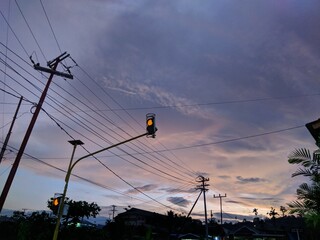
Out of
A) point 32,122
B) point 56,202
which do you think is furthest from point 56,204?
point 32,122

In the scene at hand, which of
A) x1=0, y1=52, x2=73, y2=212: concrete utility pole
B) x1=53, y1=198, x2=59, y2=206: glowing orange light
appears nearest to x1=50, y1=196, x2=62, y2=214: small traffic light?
x1=53, y1=198, x2=59, y2=206: glowing orange light

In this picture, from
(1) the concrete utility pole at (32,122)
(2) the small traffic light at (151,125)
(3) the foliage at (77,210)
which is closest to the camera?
(2) the small traffic light at (151,125)

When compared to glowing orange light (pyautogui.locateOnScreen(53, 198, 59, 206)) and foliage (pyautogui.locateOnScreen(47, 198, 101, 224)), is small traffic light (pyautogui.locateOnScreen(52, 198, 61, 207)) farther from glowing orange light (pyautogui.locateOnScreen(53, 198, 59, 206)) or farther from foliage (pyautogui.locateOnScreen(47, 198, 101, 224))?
foliage (pyautogui.locateOnScreen(47, 198, 101, 224))

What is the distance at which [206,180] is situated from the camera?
56.4 metres

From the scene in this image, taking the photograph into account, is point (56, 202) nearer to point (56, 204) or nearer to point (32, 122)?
point (56, 204)

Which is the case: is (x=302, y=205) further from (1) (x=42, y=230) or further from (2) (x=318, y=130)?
(1) (x=42, y=230)

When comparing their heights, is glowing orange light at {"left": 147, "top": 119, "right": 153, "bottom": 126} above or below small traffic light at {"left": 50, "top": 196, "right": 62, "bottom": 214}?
above

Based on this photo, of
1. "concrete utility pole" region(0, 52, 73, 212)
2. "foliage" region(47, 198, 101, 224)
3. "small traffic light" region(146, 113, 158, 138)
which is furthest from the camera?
"foliage" region(47, 198, 101, 224)

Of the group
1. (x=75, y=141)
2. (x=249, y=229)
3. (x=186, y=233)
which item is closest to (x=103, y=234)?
(x=75, y=141)

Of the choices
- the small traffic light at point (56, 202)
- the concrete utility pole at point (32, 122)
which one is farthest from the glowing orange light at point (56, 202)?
the concrete utility pole at point (32, 122)

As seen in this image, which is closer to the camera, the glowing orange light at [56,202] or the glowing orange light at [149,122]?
the glowing orange light at [149,122]

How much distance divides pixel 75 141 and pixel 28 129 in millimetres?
3026

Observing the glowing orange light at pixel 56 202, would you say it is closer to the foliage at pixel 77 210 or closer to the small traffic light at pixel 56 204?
the small traffic light at pixel 56 204

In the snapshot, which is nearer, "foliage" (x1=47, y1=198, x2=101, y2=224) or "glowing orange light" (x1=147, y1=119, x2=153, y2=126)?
"glowing orange light" (x1=147, y1=119, x2=153, y2=126)
